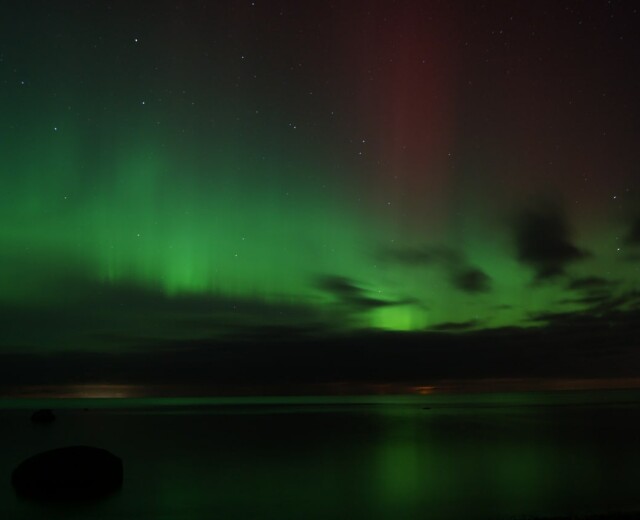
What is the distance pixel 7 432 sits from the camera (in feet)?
276

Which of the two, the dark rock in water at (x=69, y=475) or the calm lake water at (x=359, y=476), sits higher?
the dark rock in water at (x=69, y=475)

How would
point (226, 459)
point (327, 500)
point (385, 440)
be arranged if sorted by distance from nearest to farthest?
point (327, 500) → point (226, 459) → point (385, 440)

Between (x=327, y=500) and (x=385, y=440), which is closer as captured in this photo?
(x=327, y=500)

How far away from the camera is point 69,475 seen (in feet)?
95.9

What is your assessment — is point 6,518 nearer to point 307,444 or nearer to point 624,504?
point 624,504

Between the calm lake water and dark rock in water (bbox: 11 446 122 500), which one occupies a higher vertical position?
dark rock in water (bbox: 11 446 122 500)

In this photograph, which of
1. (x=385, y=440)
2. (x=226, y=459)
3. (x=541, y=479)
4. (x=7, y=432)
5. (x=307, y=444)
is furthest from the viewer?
(x=7, y=432)

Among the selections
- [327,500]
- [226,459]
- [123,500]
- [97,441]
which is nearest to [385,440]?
[226,459]

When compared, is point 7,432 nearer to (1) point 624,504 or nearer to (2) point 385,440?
(2) point 385,440

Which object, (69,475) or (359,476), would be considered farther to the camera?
(359,476)

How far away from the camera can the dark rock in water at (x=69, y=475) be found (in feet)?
96.2

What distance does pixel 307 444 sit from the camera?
6488 cm

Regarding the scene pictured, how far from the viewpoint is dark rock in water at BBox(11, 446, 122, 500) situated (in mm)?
29328

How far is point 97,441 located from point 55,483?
136 feet
